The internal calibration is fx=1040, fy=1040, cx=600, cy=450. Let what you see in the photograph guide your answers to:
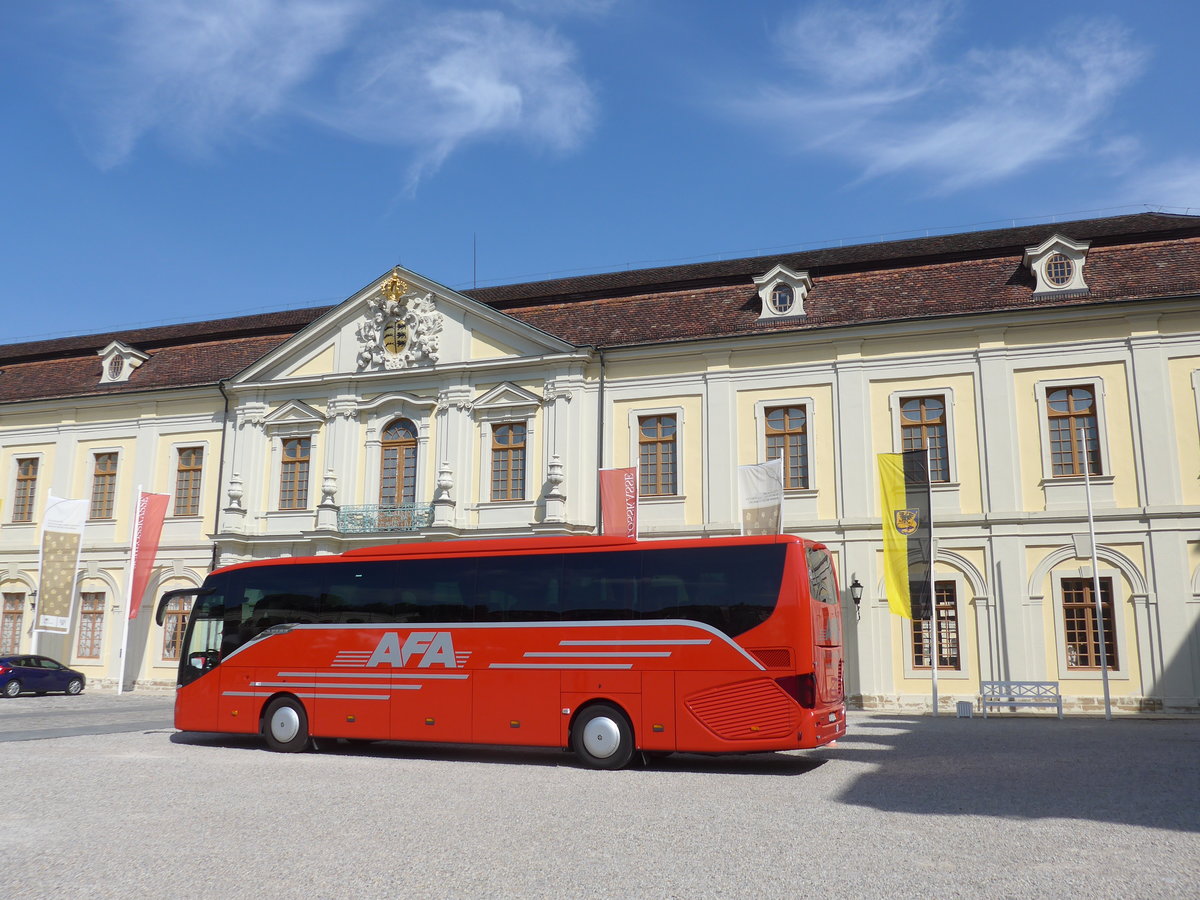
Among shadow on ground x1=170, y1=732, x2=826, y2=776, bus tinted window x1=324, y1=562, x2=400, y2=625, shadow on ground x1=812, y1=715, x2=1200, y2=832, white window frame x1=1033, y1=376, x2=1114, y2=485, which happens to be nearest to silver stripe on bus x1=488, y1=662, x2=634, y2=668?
shadow on ground x1=170, y1=732, x2=826, y2=776

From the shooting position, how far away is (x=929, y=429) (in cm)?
2564

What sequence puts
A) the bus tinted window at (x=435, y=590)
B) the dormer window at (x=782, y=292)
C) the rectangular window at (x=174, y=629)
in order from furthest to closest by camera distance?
the rectangular window at (x=174, y=629)
the dormer window at (x=782, y=292)
the bus tinted window at (x=435, y=590)

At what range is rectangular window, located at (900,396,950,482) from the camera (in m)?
25.4

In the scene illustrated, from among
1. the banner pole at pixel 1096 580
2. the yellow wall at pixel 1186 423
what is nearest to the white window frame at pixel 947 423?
the banner pole at pixel 1096 580


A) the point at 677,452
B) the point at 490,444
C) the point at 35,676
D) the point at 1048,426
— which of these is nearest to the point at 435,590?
the point at 677,452

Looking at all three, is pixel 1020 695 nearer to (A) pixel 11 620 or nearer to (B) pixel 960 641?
(B) pixel 960 641

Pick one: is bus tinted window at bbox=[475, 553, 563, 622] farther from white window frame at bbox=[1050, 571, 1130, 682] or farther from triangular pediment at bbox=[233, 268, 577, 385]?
white window frame at bbox=[1050, 571, 1130, 682]

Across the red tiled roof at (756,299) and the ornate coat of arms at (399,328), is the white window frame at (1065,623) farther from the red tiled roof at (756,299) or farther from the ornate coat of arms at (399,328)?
the ornate coat of arms at (399,328)

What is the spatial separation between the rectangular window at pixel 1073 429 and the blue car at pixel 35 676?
2769cm

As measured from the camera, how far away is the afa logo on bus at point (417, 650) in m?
15.8

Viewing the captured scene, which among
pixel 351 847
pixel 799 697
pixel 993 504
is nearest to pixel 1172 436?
pixel 993 504

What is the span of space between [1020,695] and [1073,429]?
647 centimetres

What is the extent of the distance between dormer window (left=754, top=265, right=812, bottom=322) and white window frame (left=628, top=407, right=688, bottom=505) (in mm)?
3494

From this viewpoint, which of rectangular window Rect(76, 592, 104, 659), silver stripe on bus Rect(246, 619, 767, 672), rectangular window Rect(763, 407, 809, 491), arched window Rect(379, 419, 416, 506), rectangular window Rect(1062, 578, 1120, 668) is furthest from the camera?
rectangular window Rect(76, 592, 104, 659)
